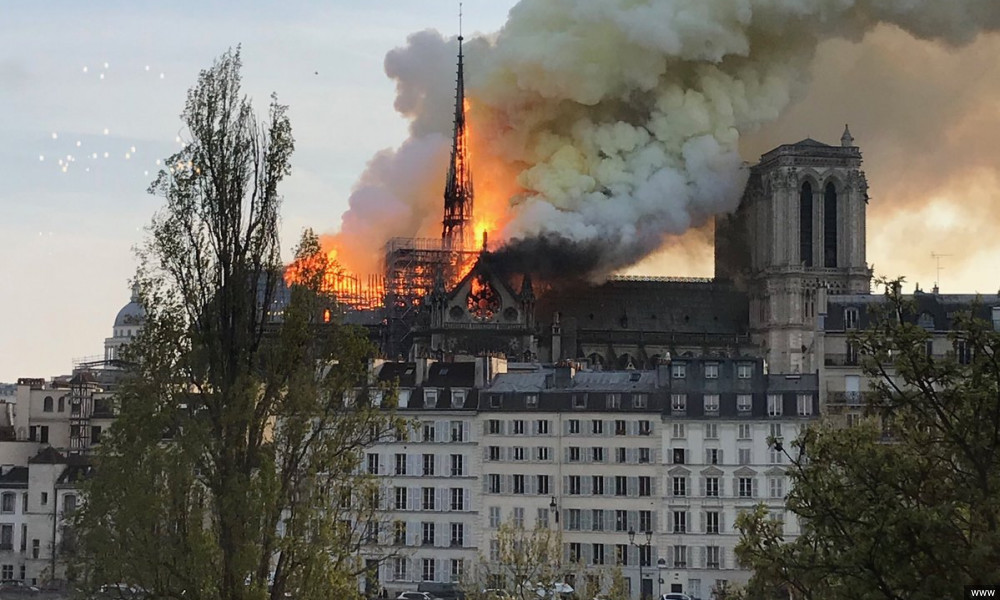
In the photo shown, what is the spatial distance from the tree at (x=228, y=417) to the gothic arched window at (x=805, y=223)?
130 meters

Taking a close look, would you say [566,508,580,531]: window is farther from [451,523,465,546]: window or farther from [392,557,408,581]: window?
[392,557,408,581]: window

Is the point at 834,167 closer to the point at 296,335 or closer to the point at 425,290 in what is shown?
the point at 425,290

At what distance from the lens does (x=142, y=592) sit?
120 feet

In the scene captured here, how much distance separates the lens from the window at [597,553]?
8175 centimetres

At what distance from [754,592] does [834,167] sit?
126556 millimetres

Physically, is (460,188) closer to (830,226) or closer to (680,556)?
(830,226)

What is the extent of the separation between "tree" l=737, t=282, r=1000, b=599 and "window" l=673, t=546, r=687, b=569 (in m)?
52.6

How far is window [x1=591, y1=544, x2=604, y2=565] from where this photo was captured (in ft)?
268

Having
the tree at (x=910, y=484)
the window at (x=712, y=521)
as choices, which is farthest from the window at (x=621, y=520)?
the tree at (x=910, y=484)

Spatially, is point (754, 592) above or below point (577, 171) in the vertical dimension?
below

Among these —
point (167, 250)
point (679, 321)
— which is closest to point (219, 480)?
point (167, 250)

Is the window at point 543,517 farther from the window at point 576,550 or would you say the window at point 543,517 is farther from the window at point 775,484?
the window at point 775,484

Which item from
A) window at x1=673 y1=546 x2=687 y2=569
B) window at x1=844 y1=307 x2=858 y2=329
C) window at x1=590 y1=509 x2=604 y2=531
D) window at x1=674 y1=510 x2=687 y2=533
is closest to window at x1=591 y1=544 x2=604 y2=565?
window at x1=590 y1=509 x2=604 y2=531

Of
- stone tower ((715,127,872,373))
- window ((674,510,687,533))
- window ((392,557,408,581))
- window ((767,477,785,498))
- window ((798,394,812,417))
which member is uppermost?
stone tower ((715,127,872,373))
